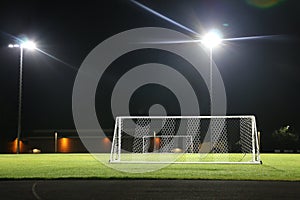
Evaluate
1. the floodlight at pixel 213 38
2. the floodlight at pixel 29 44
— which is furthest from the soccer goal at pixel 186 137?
the floodlight at pixel 29 44

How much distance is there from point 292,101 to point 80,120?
2289 cm

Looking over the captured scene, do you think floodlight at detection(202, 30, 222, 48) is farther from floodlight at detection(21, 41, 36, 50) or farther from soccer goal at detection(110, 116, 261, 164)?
floodlight at detection(21, 41, 36, 50)

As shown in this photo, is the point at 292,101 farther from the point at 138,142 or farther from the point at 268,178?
the point at 268,178

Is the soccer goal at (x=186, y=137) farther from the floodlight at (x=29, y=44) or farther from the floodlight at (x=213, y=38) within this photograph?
the floodlight at (x=29, y=44)

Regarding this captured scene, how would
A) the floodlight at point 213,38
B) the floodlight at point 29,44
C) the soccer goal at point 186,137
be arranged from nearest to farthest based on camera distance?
the floodlight at point 213,38 < the soccer goal at point 186,137 < the floodlight at point 29,44

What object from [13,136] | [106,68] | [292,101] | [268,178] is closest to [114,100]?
[106,68]

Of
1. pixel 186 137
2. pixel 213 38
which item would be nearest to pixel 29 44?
pixel 186 137

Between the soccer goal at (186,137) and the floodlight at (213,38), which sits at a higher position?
the floodlight at (213,38)

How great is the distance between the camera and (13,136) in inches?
1826

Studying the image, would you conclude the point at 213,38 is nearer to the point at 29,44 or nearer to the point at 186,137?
the point at 186,137

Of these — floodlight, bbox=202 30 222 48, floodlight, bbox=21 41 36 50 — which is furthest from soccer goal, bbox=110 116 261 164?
floodlight, bbox=21 41 36 50

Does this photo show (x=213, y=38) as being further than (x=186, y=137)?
No

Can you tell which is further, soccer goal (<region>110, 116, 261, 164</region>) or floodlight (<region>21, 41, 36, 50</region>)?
floodlight (<region>21, 41, 36, 50</region>)

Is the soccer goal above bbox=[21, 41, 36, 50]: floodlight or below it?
below
